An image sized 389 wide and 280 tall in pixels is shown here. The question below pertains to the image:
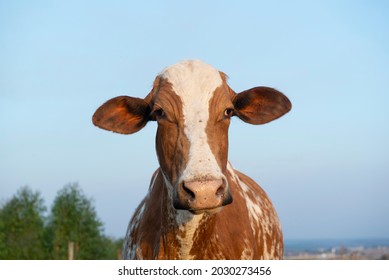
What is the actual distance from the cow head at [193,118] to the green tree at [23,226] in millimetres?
44130

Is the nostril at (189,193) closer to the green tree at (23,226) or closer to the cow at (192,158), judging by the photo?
the cow at (192,158)

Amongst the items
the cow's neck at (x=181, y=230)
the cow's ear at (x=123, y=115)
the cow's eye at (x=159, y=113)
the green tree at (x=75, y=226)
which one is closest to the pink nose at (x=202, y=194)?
the cow's neck at (x=181, y=230)

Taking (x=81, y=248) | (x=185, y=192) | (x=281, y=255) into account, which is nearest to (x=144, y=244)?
(x=185, y=192)

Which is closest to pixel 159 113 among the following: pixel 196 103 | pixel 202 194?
pixel 196 103

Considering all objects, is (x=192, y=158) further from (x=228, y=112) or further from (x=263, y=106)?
(x=263, y=106)

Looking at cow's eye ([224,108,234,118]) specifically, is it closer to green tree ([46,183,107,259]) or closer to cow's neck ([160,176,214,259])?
cow's neck ([160,176,214,259])

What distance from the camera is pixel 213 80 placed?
616 cm

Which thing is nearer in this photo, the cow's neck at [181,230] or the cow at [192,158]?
the cow at [192,158]

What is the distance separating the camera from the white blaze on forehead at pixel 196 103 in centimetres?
528

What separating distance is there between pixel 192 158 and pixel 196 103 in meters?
0.70

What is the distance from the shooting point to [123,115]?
6574mm

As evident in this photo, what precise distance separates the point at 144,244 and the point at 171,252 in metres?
0.48
